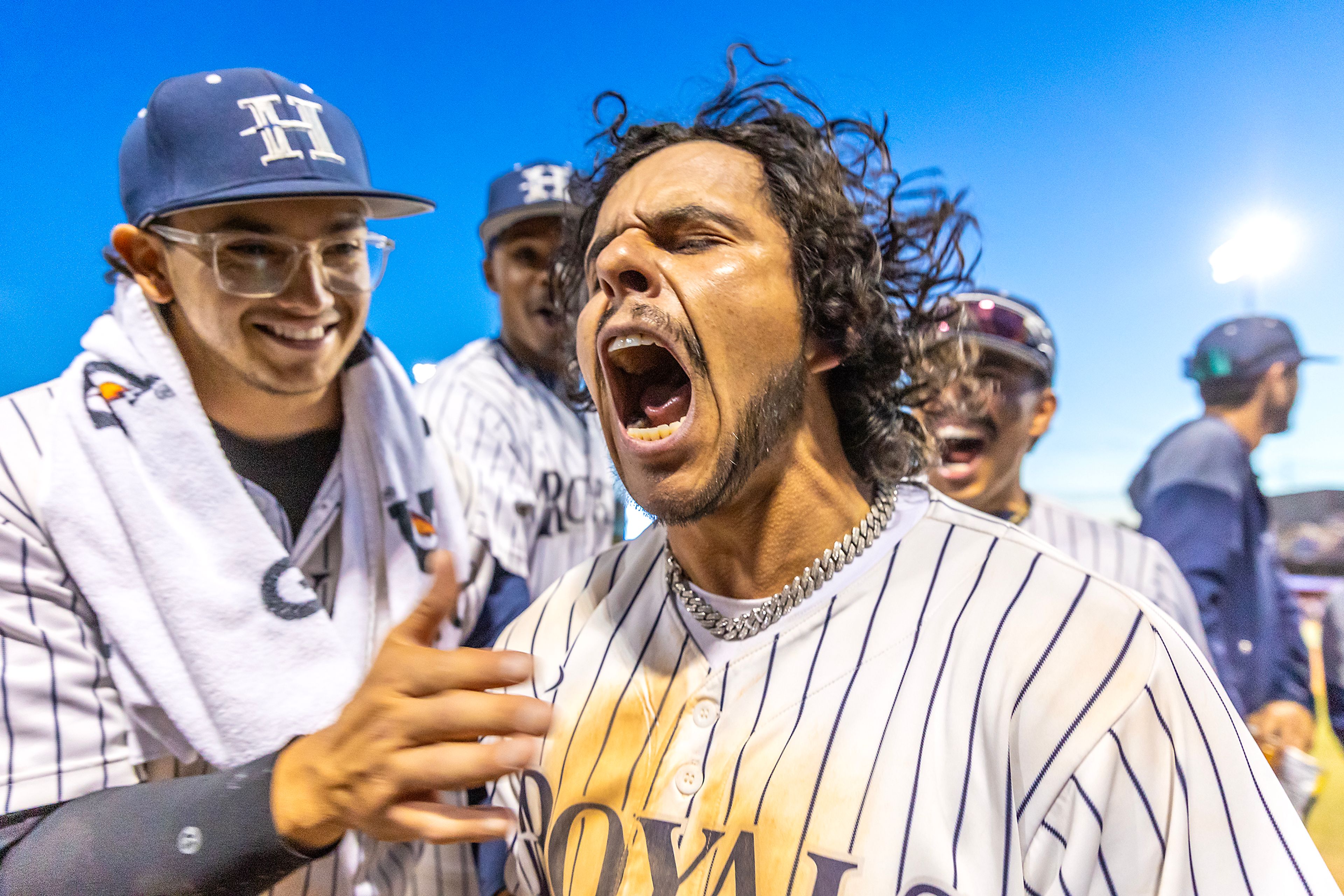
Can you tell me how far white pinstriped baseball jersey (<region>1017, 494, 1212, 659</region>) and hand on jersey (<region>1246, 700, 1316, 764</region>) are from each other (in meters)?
0.31

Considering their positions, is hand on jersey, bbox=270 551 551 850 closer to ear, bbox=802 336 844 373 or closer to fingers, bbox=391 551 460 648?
fingers, bbox=391 551 460 648

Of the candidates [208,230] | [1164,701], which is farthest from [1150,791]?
[208,230]

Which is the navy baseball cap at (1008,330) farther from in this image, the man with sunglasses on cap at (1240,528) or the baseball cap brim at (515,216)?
the baseball cap brim at (515,216)

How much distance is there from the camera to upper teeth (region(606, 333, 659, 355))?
3.67ft

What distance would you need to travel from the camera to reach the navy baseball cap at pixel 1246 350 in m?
2.78

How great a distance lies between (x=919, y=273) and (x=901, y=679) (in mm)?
867

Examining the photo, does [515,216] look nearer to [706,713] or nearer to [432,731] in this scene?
[706,713]

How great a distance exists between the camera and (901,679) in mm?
943

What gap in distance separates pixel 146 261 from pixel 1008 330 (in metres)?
2.18

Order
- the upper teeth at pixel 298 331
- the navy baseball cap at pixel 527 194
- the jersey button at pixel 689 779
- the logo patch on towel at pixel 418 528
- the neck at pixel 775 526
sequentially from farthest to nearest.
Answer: the navy baseball cap at pixel 527 194 < the logo patch on towel at pixel 418 528 < the upper teeth at pixel 298 331 < the neck at pixel 775 526 < the jersey button at pixel 689 779

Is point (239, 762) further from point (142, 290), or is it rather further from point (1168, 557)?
point (1168, 557)

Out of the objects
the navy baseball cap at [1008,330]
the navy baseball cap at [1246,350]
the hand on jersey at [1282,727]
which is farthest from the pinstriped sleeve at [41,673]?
the navy baseball cap at [1246,350]

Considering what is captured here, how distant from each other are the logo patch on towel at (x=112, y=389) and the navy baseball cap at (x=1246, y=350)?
3.32 metres

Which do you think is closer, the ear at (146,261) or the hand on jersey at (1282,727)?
the ear at (146,261)
